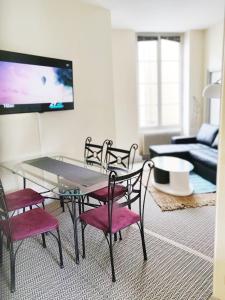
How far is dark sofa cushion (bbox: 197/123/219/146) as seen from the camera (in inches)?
188

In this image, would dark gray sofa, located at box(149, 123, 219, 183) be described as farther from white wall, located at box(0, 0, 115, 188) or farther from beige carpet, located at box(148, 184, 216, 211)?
white wall, located at box(0, 0, 115, 188)

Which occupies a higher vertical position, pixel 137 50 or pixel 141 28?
pixel 141 28

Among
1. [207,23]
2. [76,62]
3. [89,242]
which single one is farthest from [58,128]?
[207,23]

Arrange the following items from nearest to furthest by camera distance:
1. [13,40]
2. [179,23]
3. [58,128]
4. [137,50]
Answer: [13,40], [58,128], [179,23], [137,50]

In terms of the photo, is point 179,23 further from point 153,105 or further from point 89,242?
point 89,242

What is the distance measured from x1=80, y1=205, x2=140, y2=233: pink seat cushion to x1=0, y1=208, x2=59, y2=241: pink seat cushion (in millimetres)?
273

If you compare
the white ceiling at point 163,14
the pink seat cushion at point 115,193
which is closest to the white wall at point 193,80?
the white ceiling at point 163,14

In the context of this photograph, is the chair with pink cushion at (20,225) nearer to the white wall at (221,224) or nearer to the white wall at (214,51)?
the white wall at (221,224)

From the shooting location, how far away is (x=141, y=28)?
16.7 ft

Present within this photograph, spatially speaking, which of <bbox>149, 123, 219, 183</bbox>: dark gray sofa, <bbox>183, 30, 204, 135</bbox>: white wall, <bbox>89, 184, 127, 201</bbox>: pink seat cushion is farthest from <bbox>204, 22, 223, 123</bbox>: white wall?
<bbox>89, 184, 127, 201</bbox>: pink seat cushion

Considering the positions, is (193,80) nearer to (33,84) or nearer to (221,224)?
(33,84)

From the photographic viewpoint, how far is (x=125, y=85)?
5172 millimetres

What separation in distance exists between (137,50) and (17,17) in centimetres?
311

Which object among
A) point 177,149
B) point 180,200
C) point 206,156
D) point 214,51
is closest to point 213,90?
point 206,156
